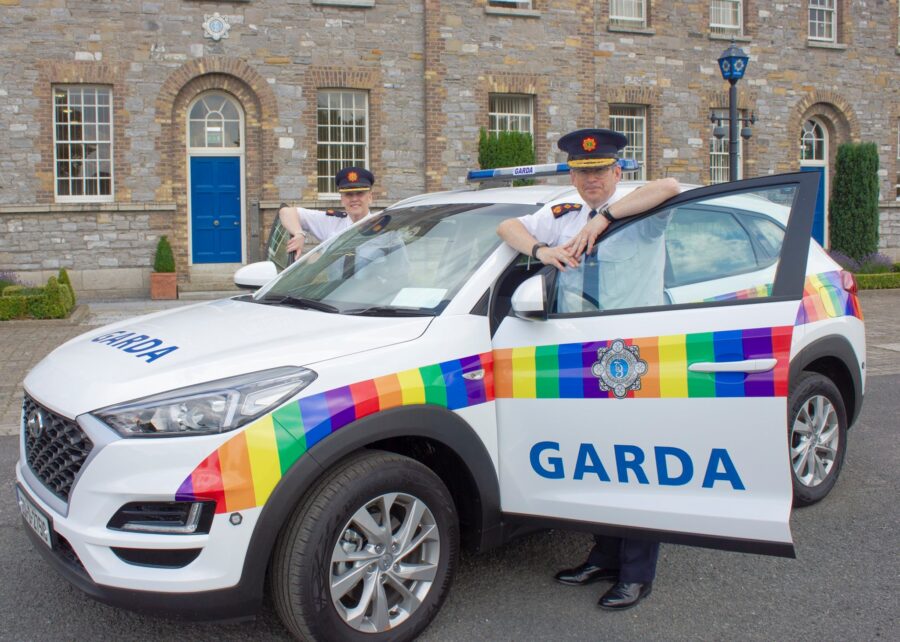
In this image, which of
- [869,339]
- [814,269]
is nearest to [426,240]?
[814,269]

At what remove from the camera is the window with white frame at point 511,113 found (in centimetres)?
1928

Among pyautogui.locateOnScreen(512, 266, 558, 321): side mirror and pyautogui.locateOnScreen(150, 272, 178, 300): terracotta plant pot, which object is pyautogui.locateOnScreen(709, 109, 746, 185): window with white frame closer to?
pyautogui.locateOnScreen(150, 272, 178, 300): terracotta plant pot

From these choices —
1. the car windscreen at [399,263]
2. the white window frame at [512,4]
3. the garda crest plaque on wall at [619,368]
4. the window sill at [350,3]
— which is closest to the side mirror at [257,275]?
the car windscreen at [399,263]

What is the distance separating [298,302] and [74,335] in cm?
873

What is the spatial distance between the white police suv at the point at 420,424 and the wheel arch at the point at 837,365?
1.17 metres

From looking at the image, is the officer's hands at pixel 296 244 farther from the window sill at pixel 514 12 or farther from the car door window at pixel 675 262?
the window sill at pixel 514 12

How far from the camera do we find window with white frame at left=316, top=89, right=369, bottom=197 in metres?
18.2

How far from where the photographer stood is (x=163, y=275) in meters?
16.7

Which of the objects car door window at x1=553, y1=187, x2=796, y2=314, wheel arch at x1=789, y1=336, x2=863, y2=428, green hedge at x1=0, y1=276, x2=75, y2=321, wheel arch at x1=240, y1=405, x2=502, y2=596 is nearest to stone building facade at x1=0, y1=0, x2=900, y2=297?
green hedge at x1=0, y1=276, x2=75, y2=321

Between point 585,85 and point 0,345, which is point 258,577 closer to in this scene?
point 0,345

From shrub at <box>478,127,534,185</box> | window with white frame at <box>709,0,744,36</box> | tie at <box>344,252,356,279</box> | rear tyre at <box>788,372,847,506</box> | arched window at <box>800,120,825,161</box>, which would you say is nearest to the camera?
tie at <box>344,252,356,279</box>

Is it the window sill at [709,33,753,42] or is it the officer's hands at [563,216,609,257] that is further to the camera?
the window sill at [709,33,753,42]

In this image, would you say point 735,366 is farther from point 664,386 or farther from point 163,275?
point 163,275

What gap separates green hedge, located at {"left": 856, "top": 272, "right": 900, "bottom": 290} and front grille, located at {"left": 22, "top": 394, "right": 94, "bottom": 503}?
17151 mm
